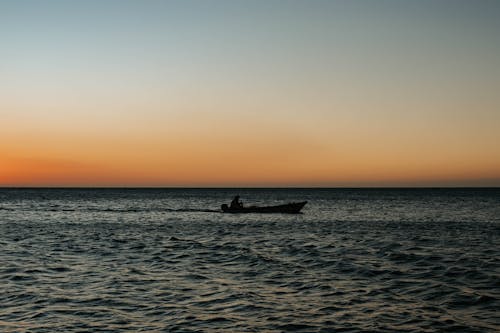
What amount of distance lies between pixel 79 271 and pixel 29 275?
73.1 inches

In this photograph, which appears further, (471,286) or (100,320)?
(471,286)

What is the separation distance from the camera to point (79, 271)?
2064cm

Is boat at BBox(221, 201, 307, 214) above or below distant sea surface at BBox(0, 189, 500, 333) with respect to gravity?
above

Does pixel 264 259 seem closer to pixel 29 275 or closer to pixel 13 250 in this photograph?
pixel 29 275

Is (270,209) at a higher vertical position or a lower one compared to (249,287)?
higher

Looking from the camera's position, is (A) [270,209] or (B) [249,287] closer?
(B) [249,287]

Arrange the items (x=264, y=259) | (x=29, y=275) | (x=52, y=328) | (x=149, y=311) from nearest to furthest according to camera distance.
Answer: (x=52, y=328)
(x=149, y=311)
(x=29, y=275)
(x=264, y=259)

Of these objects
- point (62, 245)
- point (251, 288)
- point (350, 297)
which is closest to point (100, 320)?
point (251, 288)

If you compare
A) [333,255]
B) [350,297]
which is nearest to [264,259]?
[333,255]

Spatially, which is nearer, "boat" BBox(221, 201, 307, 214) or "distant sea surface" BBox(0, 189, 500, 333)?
"distant sea surface" BBox(0, 189, 500, 333)

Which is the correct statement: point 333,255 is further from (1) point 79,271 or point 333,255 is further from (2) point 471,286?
(1) point 79,271

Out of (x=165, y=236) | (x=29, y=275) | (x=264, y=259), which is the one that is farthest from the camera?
(x=165, y=236)

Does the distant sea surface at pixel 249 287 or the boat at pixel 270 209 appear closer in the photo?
the distant sea surface at pixel 249 287

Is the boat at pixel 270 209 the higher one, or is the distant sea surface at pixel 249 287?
the boat at pixel 270 209
